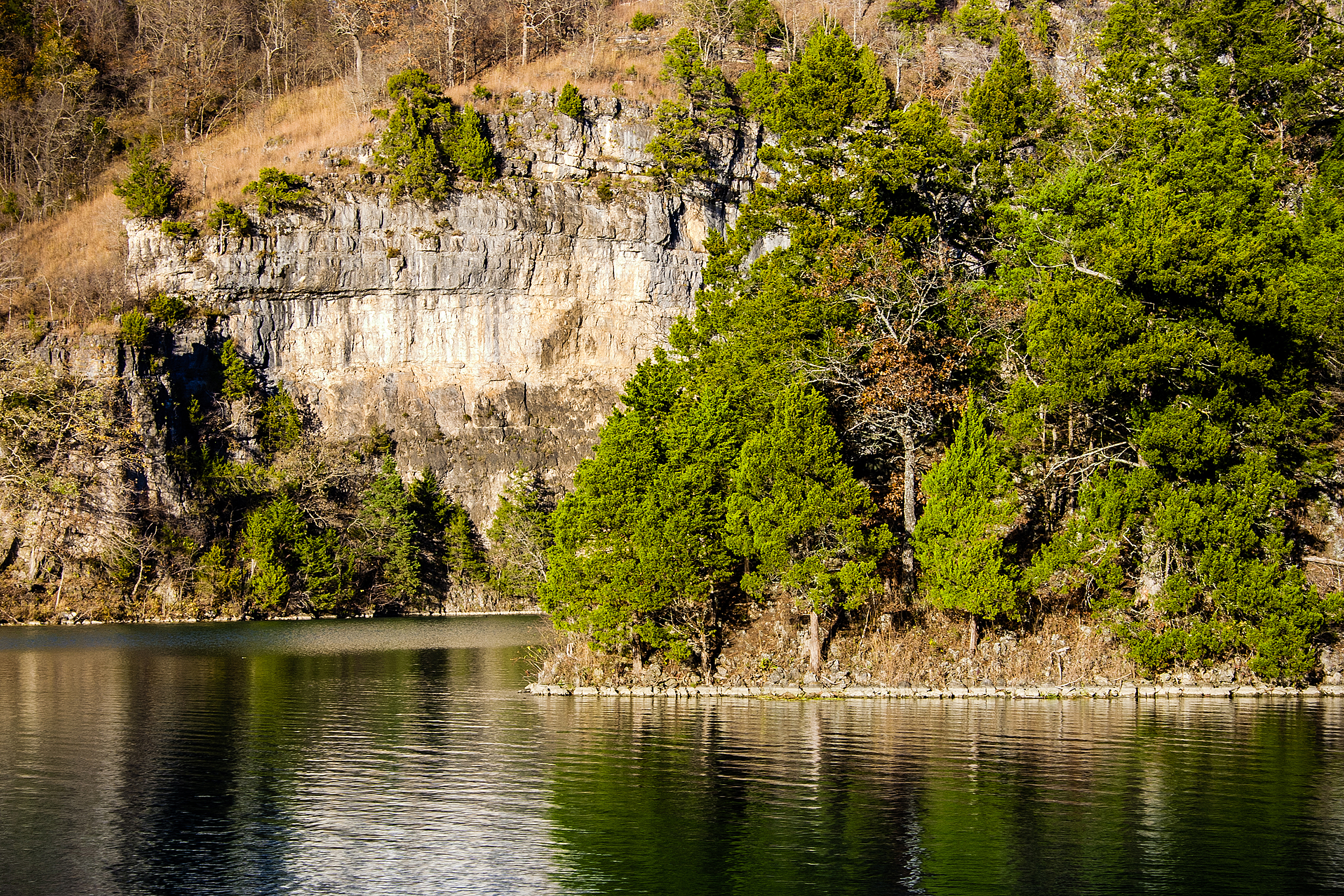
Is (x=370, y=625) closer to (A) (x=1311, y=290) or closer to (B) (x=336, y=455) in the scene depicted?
(B) (x=336, y=455)

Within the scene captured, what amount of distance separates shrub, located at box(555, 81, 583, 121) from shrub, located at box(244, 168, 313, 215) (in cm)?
1939

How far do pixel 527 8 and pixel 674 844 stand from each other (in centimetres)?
9462

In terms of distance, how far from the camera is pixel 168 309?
80438mm

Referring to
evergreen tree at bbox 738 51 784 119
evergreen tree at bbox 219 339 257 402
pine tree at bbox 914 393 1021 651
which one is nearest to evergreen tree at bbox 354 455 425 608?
evergreen tree at bbox 219 339 257 402

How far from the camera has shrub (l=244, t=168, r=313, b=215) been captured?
8362 centimetres

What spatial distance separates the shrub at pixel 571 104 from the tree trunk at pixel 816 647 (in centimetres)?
5901

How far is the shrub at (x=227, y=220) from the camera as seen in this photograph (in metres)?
82.5

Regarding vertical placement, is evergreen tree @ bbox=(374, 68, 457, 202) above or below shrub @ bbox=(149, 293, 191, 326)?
above

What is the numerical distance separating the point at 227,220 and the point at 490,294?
1889cm

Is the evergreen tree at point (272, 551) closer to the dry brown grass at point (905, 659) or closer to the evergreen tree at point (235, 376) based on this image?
the evergreen tree at point (235, 376)

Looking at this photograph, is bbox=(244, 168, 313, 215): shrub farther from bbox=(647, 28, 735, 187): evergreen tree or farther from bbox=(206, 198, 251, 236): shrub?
bbox=(647, 28, 735, 187): evergreen tree

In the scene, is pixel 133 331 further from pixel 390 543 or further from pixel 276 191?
pixel 390 543

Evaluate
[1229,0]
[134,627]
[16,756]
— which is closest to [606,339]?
[134,627]

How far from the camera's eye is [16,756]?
26172mm
